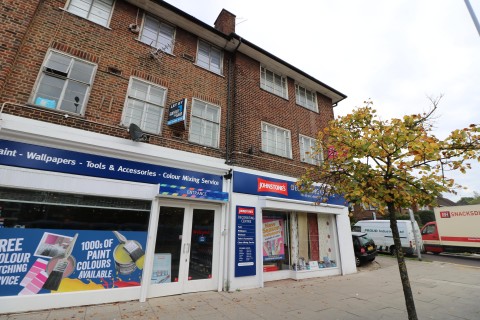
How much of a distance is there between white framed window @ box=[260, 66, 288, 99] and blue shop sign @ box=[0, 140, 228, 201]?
5413mm

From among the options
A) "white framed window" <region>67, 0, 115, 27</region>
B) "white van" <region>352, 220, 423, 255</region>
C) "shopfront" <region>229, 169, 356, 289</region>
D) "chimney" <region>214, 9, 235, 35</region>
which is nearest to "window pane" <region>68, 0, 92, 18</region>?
"white framed window" <region>67, 0, 115, 27</region>

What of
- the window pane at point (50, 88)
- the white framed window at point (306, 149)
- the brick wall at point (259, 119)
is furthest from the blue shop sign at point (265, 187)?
the window pane at point (50, 88)

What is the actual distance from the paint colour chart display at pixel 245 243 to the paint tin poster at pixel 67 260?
292 centimetres

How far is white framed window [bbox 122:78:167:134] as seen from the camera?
7.37 m

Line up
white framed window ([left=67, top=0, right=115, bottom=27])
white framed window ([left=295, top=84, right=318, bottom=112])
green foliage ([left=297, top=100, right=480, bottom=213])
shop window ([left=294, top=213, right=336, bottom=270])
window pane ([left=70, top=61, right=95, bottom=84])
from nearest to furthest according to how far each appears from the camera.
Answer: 1. green foliage ([left=297, top=100, right=480, bottom=213])
2. window pane ([left=70, top=61, right=95, bottom=84])
3. white framed window ([left=67, top=0, right=115, bottom=27])
4. shop window ([left=294, top=213, right=336, bottom=270])
5. white framed window ([left=295, top=84, right=318, bottom=112])

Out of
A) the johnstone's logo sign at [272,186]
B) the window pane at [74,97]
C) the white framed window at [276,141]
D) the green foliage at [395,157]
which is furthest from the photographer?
the white framed window at [276,141]

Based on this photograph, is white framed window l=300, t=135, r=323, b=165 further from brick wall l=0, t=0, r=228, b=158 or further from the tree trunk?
the tree trunk

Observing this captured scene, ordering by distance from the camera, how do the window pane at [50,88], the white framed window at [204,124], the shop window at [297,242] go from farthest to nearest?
1. the shop window at [297,242]
2. the white framed window at [204,124]
3. the window pane at [50,88]

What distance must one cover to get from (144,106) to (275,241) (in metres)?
6.89

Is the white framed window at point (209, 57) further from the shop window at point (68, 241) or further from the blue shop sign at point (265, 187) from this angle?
the shop window at point (68, 241)

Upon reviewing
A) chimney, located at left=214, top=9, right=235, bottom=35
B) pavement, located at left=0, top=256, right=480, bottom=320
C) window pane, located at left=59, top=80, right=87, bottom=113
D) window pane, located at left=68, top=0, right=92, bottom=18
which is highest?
chimney, located at left=214, top=9, right=235, bottom=35

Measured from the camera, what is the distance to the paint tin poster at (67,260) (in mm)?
5027

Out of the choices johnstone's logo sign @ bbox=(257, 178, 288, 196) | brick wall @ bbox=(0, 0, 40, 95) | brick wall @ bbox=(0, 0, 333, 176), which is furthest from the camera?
johnstone's logo sign @ bbox=(257, 178, 288, 196)

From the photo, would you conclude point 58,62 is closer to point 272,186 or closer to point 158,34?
point 158,34
